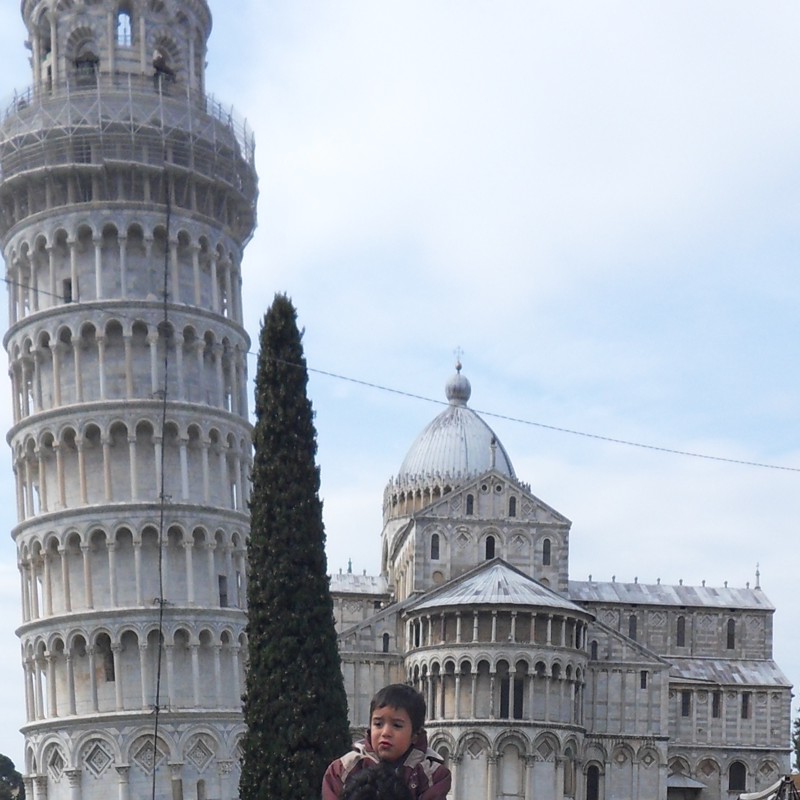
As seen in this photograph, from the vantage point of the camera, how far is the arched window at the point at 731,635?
7888 centimetres

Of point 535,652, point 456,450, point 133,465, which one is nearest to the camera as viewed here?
point 133,465

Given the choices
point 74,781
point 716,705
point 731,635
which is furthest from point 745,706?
point 74,781

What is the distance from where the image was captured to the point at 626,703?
7031 centimetres

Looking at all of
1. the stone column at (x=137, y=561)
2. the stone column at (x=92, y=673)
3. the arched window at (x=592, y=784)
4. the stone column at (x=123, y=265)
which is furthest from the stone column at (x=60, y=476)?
the arched window at (x=592, y=784)

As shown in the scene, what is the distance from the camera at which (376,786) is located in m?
7.36

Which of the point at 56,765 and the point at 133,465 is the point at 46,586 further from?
the point at 56,765

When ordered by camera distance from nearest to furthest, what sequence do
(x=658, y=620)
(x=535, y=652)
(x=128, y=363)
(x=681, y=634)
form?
1. (x=128, y=363)
2. (x=535, y=652)
3. (x=658, y=620)
4. (x=681, y=634)

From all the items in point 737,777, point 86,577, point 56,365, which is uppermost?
point 56,365

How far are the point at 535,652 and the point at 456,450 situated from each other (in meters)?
19.3

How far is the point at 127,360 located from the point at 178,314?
260cm

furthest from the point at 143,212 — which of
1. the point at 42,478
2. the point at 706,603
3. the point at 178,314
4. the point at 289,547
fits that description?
the point at 706,603

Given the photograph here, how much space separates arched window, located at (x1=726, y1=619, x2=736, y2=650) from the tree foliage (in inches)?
1874

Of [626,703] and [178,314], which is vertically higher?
[178,314]

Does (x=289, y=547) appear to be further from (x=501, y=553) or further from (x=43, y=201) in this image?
(x=501, y=553)
